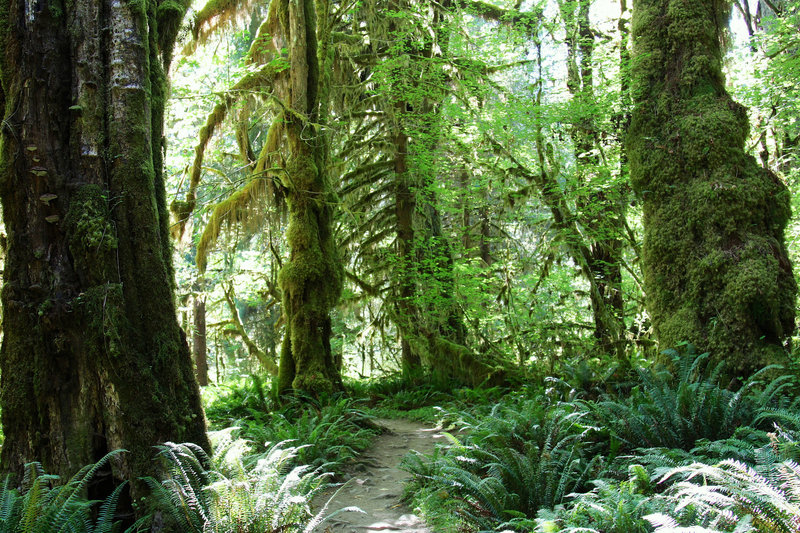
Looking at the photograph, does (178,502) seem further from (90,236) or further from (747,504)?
(747,504)

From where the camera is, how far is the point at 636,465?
11.2 ft

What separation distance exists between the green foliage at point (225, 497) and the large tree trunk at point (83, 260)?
247 mm

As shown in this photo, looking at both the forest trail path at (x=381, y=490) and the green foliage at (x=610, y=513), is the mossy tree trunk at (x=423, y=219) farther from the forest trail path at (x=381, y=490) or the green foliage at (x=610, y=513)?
the green foliage at (x=610, y=513)

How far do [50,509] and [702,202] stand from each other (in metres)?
6.64

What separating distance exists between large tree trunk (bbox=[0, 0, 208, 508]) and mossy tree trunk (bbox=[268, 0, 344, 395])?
415cm

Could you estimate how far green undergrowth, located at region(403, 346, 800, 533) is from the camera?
2.76 m

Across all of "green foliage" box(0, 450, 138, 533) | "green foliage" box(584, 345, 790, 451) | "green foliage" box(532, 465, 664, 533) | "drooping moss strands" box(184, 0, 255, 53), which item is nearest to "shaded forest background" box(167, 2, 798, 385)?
"drooping moss strands" box(184, 0, 255, 53)

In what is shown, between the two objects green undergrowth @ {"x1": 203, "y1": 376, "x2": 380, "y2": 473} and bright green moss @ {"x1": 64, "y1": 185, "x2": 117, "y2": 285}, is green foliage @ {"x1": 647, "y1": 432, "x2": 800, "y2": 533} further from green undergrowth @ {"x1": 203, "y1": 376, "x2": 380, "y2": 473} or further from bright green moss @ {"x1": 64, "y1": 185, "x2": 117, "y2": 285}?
bright green moss @ {"x1": 64, "y1": 185, "x2": 117, "y2": 285}

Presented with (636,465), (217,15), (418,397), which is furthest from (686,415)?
(217,15)

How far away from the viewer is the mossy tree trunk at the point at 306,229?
8.32 meters

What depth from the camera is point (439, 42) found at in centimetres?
977

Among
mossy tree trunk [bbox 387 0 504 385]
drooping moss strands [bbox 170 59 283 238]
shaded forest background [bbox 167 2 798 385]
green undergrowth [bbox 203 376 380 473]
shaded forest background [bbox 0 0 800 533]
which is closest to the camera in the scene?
shaded forest background [bbox 0 0 800 533]

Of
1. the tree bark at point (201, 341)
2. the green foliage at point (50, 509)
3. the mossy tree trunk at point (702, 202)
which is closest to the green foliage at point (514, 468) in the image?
the mossy tree trunk at point (702, 202)

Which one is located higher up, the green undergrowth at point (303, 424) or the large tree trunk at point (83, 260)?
the large tree trunk at point (83, 260)
